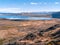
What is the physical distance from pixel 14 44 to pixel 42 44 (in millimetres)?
4866

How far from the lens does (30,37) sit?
36469 mm

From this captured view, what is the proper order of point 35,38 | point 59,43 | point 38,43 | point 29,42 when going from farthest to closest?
point 35,38, point 29,42, point 38,43, point 59,43

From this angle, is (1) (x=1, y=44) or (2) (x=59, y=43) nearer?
(2) (x=59, y=43)

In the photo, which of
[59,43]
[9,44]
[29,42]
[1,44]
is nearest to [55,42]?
[59,43]

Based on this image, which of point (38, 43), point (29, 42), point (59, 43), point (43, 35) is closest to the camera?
point (59, 43)

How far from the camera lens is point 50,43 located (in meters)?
30.1

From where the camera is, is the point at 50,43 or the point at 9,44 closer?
the point at 50,43

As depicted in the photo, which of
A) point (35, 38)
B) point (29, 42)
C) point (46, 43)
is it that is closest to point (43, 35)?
point (35, 38)

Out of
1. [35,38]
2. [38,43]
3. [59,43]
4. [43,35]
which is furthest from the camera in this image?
[43,35]

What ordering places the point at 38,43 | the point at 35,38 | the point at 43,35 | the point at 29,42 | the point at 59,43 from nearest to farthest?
1. the point at 59,43
2. the point at 38,43
3. the point at 29,42
4. the point at 35,38
5. the point at 43,35

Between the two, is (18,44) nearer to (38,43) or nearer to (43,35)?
(38,43)

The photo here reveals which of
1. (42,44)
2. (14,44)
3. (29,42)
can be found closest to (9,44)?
(14,44)

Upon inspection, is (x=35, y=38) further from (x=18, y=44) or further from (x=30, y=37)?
(x=18, y=44)

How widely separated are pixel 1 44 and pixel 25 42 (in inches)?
190
